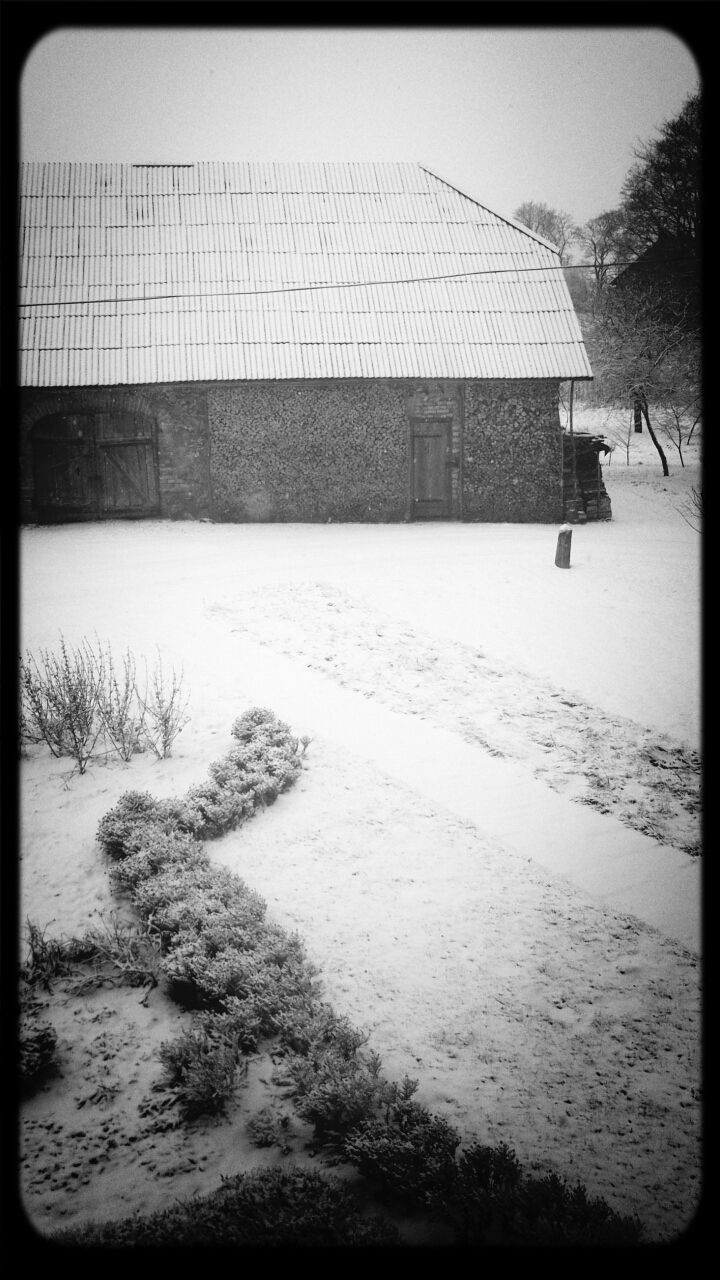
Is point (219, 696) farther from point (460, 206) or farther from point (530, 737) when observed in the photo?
point (460, 206)

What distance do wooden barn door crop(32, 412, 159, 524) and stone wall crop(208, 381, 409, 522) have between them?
158cm

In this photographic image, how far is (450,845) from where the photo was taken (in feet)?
17.4

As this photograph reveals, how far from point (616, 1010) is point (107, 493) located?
A: 51.9 feet

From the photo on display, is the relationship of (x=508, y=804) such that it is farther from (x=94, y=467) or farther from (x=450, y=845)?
(x=94, y=467)

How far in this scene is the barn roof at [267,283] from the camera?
16.4 m

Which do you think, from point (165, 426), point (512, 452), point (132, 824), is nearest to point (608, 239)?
point (512, 452)

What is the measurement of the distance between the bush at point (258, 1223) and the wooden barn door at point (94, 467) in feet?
52.0

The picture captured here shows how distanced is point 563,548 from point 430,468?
5603mm

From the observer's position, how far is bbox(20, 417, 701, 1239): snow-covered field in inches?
122

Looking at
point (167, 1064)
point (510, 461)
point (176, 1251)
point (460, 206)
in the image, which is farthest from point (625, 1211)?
point (460, 206)

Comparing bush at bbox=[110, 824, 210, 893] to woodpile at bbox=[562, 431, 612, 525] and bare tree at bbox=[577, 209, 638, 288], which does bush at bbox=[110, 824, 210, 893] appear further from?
bare tree at bbox=[577, 209, 638, 288]

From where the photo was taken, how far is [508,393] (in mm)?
16750

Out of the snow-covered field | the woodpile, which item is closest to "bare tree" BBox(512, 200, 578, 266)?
the woodpile

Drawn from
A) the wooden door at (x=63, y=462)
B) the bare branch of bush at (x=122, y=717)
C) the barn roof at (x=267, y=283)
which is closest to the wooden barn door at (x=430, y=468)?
the barn roof at (x=267, y=283)
